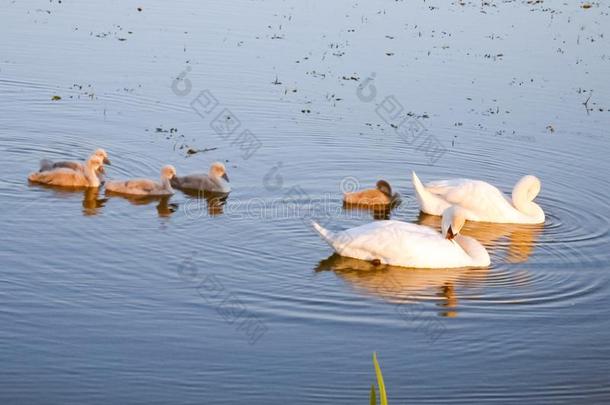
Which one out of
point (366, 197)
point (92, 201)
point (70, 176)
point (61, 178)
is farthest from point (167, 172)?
point (366, 197)

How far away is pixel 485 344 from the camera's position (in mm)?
9828

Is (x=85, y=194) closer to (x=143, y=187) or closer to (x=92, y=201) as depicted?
(x=92, y=201)

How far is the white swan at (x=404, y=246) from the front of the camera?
1173 cm

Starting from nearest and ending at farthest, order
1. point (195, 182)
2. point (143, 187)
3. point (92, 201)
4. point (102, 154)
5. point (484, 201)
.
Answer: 1. point (92, 201)
2. point (143, 187)
3. point (484, 201)
4. point (195, 182)
5. point (102, 154)

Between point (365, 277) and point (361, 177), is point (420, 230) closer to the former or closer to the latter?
point (365, 277)

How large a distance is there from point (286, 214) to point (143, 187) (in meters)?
1.84

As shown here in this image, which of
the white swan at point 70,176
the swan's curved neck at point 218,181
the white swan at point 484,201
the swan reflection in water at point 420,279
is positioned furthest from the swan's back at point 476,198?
the white swan at point 70,176

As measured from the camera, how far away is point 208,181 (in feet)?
46.0

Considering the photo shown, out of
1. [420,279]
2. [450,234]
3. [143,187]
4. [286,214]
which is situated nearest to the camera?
[420,279]

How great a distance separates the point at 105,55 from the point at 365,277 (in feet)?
37.5

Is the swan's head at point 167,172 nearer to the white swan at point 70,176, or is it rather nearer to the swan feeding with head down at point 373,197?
the white swan at point 70,176

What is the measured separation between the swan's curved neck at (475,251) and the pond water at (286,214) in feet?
0.54

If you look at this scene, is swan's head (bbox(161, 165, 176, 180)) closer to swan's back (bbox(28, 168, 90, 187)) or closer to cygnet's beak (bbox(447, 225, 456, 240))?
swan's back (bbox(28, 168, 90, 187))

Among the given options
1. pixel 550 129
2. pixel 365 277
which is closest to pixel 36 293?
pixel 365 277
